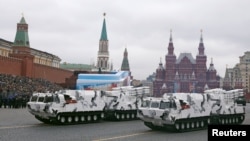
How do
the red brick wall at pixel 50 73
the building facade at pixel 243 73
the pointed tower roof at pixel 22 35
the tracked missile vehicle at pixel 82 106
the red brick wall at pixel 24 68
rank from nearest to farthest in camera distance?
the tracked missile vehicle at pixel 82 106, the red brick wall at pixel 24 68, the red brick wall at pixel 50 73, the pointed tower roof at pixel 22 35, the building facade at pixel 243 73

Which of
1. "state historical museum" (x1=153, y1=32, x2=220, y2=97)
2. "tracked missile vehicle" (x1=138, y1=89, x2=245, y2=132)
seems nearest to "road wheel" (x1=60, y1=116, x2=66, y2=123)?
"tracked missile vehicle" (x1=138, y1=89, x2=245, y2=132)

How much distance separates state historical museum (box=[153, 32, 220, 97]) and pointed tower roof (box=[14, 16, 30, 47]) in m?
71.4

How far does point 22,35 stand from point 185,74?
79.4 m

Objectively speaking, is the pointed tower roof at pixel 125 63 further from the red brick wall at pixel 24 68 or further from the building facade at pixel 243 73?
the red brick wall at pixel 24 68

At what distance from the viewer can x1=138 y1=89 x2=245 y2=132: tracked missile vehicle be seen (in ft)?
74.8

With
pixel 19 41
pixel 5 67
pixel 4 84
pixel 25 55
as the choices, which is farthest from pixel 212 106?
pixel 19 41

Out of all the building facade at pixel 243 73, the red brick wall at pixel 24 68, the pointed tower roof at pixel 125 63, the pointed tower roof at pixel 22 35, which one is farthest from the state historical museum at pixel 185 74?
the pointed tower roof at pixel 22 35

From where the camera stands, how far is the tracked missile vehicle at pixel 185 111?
74.8 feet

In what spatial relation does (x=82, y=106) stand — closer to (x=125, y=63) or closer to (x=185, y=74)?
(x=185, y=74)

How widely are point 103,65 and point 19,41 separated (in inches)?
2906

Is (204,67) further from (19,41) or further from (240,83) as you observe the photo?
(19,41)

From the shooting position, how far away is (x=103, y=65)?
152625 millimetres

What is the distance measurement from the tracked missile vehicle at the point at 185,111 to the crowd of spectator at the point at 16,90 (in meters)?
21.1

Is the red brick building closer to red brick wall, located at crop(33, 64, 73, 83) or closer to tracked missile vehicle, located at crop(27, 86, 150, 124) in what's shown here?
red brick wall, located at crop(33, 64, 73, 83)
